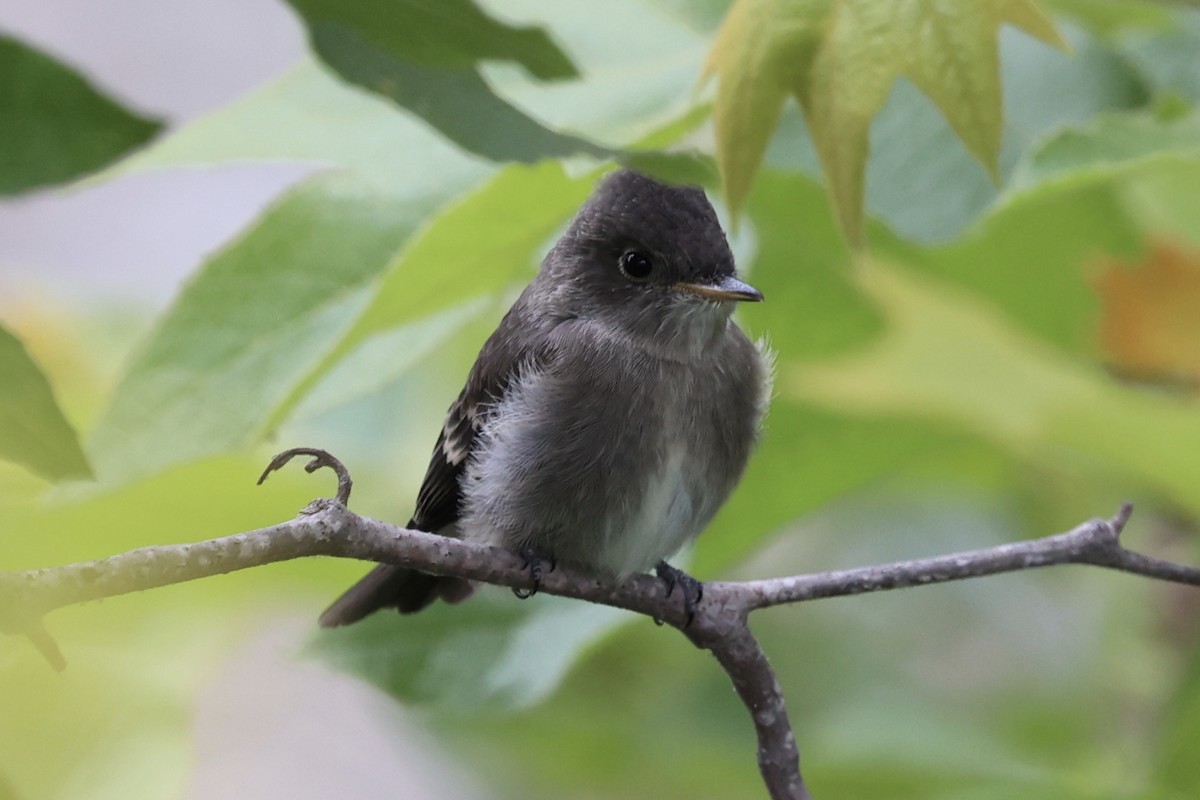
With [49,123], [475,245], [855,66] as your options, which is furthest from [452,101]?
[475,245]

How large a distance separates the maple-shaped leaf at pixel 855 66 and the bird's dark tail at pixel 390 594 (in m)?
0.81

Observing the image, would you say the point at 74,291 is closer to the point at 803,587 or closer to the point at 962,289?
the point at 962,289

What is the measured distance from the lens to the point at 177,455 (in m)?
1.36

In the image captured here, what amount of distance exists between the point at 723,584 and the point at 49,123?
89cm

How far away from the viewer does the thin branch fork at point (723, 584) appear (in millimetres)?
970

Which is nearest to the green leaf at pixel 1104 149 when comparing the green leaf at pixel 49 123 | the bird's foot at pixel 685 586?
the bird's foot at pixel 685 586

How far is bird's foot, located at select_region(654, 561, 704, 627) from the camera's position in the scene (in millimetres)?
1355

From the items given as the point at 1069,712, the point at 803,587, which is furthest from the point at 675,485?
the point at 1069,712

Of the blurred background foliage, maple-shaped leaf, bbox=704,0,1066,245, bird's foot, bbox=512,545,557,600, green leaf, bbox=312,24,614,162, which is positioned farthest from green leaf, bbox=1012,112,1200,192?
green leaf, bbox=312,24,614,162

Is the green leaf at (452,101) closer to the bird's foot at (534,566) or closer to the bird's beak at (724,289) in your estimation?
the bird's foot at (534,566)

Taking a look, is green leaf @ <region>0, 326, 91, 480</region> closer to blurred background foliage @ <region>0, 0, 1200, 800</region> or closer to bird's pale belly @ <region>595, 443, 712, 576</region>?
blurred background foliage @ <region>0, 0, 1200, 800</region>

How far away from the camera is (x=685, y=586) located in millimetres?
1489

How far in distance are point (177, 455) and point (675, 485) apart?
0.69 m

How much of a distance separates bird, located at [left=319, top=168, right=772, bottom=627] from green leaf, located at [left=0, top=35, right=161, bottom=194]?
1.07 meters
